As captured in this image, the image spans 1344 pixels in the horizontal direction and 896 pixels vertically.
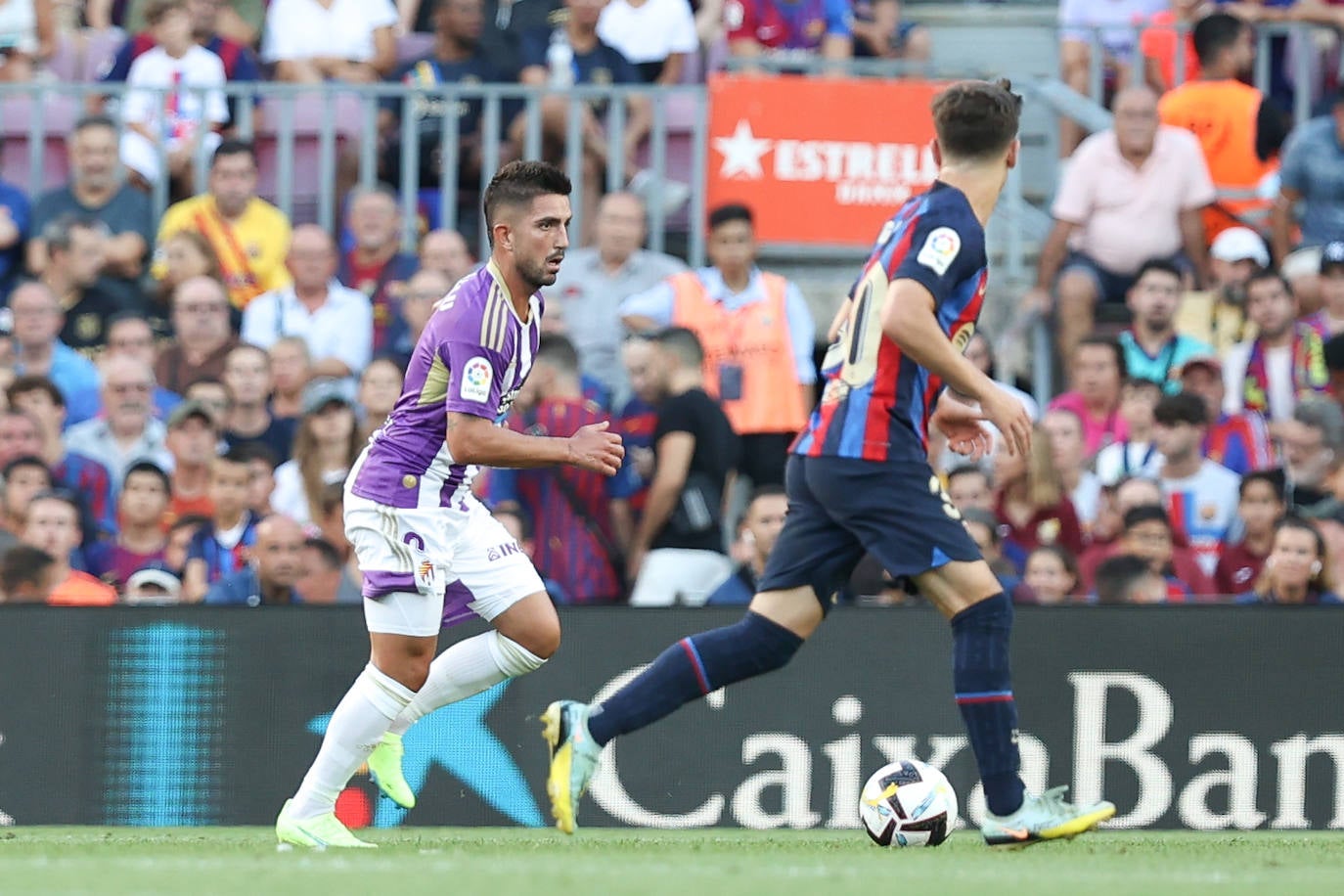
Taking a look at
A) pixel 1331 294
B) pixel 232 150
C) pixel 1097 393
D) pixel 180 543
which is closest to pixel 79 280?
pixel 232 150

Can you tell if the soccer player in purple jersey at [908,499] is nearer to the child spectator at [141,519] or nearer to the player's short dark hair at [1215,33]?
the child spectator at [141,519]

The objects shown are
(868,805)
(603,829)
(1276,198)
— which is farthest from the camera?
(1276,198)

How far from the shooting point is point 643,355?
1136 cm

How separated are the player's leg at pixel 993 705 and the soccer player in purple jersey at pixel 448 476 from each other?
1.12m

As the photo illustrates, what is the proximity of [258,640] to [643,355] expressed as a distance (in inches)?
116

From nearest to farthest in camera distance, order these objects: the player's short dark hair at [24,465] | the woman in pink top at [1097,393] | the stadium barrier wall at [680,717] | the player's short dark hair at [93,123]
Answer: the stadium barrier wall at [680,717] → the player's short dark hair at [24,465] → the woman in pink top at [1097,393] → the player's short dark hair at [93,123]

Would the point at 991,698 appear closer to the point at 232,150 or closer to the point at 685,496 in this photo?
the point at 685,496

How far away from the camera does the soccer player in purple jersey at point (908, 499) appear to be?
678 centimetres

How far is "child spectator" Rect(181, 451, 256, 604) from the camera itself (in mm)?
10711

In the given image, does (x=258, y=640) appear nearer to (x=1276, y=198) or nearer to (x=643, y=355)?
(x=643, y=355)

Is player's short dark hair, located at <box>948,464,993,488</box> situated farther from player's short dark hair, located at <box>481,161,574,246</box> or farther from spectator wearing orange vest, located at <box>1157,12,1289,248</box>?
player's short dark hair, located at <box>481,161,574,246</box>

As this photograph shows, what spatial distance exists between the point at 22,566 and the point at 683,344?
3.24 meters

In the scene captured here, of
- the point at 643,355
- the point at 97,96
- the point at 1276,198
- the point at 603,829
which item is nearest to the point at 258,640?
the point at 603,829

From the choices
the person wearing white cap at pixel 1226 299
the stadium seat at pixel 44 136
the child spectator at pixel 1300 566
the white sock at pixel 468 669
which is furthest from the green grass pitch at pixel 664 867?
the stadium seat at pixel 44 136
